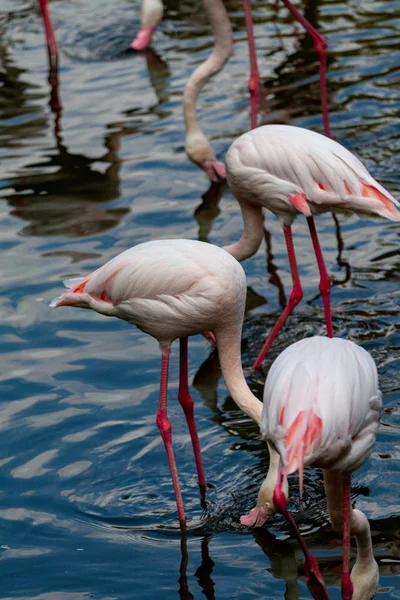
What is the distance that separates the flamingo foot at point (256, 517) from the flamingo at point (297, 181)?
4.74 feet

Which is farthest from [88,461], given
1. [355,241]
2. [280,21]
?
A: [280,21]

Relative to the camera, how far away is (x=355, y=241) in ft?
21.6

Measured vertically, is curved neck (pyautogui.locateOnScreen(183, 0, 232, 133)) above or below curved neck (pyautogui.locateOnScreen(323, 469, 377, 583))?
above

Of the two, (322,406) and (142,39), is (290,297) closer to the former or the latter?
(322,406)

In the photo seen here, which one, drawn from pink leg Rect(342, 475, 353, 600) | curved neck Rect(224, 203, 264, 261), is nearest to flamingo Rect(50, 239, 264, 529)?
pink leg Rect(342, 475, 353, 600)

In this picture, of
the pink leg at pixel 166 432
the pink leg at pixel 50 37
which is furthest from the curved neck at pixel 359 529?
the pink leg at pixel 50 37

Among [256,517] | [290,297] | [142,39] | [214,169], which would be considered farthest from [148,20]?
[256,517]

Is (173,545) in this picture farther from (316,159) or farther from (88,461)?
(316,159)

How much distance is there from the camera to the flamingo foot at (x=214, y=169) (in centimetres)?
735

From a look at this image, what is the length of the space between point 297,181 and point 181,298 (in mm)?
1217

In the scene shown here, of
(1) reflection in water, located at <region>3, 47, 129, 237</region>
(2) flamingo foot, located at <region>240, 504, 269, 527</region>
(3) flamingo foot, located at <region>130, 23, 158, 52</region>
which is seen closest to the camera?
(2) flamingo foot, located at <region>240, 504, 269, 527</region>

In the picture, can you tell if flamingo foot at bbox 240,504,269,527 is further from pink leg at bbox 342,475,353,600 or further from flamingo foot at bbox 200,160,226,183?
flamingo foot at bbox 200,160,226,183

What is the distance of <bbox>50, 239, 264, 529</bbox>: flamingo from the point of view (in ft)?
13.5

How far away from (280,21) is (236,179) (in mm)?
5954
